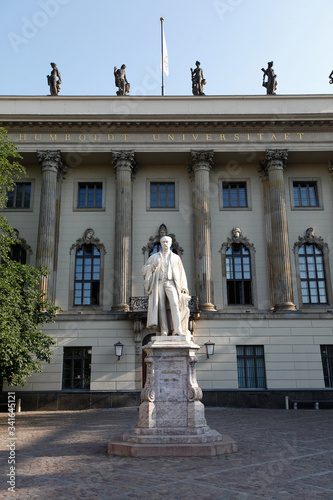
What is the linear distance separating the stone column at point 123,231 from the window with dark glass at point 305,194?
10354 millimetres

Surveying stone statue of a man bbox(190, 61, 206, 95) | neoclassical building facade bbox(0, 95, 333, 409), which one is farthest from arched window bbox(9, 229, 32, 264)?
stone statue of a man bbox(190, 61, 206, 95)

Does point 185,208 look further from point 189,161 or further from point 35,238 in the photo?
point 35,238

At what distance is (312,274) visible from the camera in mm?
26969

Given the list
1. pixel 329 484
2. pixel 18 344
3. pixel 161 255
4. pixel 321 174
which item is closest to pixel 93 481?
pixel 329 484

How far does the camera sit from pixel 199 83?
96.6ft

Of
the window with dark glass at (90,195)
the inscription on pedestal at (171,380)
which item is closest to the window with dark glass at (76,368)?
the window with dark glass at (90,195)

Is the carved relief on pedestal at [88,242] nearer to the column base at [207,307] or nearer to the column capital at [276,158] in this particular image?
the column base at [207,307]

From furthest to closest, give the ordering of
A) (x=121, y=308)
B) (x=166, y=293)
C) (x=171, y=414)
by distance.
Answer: (x=121, y=308)
(x=166, y=293)
(x=171, y=414)

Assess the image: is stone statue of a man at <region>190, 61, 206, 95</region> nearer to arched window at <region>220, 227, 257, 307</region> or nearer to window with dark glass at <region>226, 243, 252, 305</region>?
arched window at <region>220, 227, 257, 307</region>

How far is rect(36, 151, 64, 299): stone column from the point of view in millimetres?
25500

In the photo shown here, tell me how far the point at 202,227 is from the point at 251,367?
8.27 m

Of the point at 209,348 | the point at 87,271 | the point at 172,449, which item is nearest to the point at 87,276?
the point at 87,271

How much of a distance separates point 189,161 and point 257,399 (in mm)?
14466

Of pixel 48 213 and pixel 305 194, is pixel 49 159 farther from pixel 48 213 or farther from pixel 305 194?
pixel 305 194
